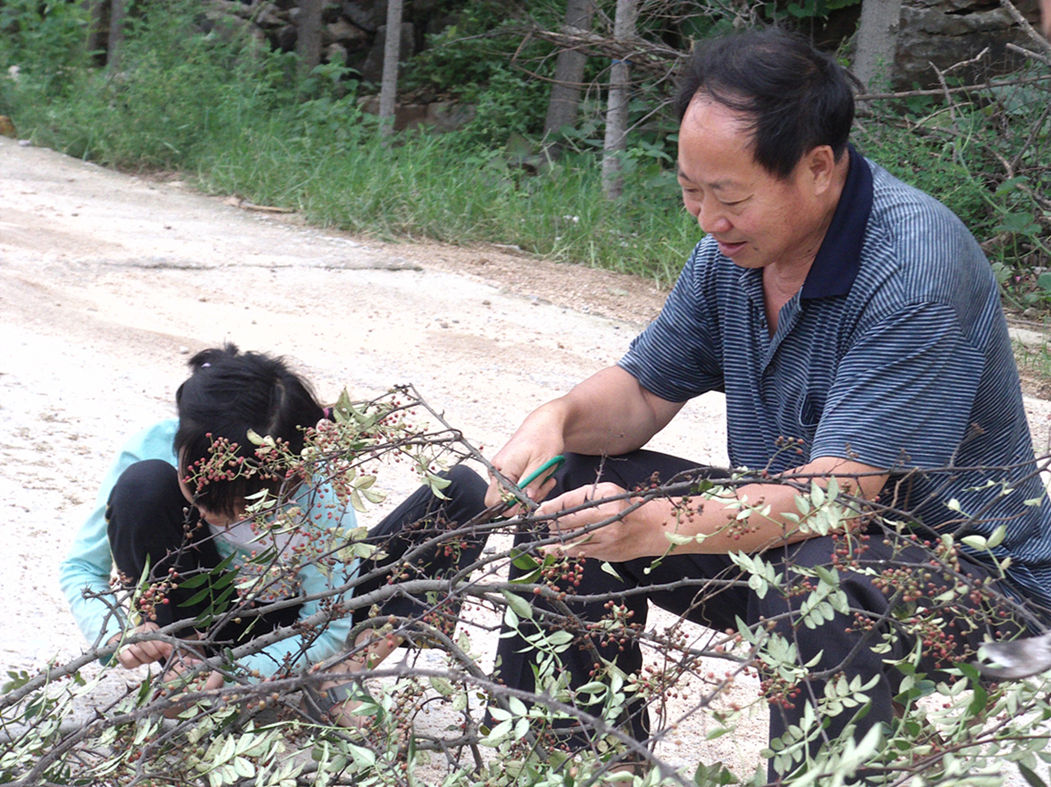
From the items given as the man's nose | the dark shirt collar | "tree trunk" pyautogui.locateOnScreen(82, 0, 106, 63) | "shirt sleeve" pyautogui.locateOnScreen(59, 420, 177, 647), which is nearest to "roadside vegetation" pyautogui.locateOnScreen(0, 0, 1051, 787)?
"shirt sleeve" pyautogui.locateOnScreen(59, 420, 177, 647)

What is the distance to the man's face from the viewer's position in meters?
1.91

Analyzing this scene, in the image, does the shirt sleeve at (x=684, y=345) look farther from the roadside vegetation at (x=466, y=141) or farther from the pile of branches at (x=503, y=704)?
the roadside vegetation at (x=466, y=141)

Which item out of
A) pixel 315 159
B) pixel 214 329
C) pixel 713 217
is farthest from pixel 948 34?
pixel 713 217

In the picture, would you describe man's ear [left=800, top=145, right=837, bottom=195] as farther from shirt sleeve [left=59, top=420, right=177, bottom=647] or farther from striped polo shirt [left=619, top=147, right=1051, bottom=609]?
shirt sleeve [left=59, top=420, right=177, bottom=647]

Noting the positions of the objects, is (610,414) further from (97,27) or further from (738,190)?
(97,27)

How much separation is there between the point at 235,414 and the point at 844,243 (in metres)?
1.06

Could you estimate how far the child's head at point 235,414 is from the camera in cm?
205

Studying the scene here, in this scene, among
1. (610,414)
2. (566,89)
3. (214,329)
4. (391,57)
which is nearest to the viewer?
(610,414)

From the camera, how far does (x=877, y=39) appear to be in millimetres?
6688

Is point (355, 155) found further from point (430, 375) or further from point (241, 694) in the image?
point (241, 694)

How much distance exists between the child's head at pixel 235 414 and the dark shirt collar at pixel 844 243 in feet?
2.96

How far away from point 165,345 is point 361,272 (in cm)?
144

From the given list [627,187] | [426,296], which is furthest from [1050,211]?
[426,296]

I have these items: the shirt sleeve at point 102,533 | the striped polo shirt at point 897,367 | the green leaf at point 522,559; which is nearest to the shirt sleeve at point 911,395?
the striped polo shirt at point 897,367
